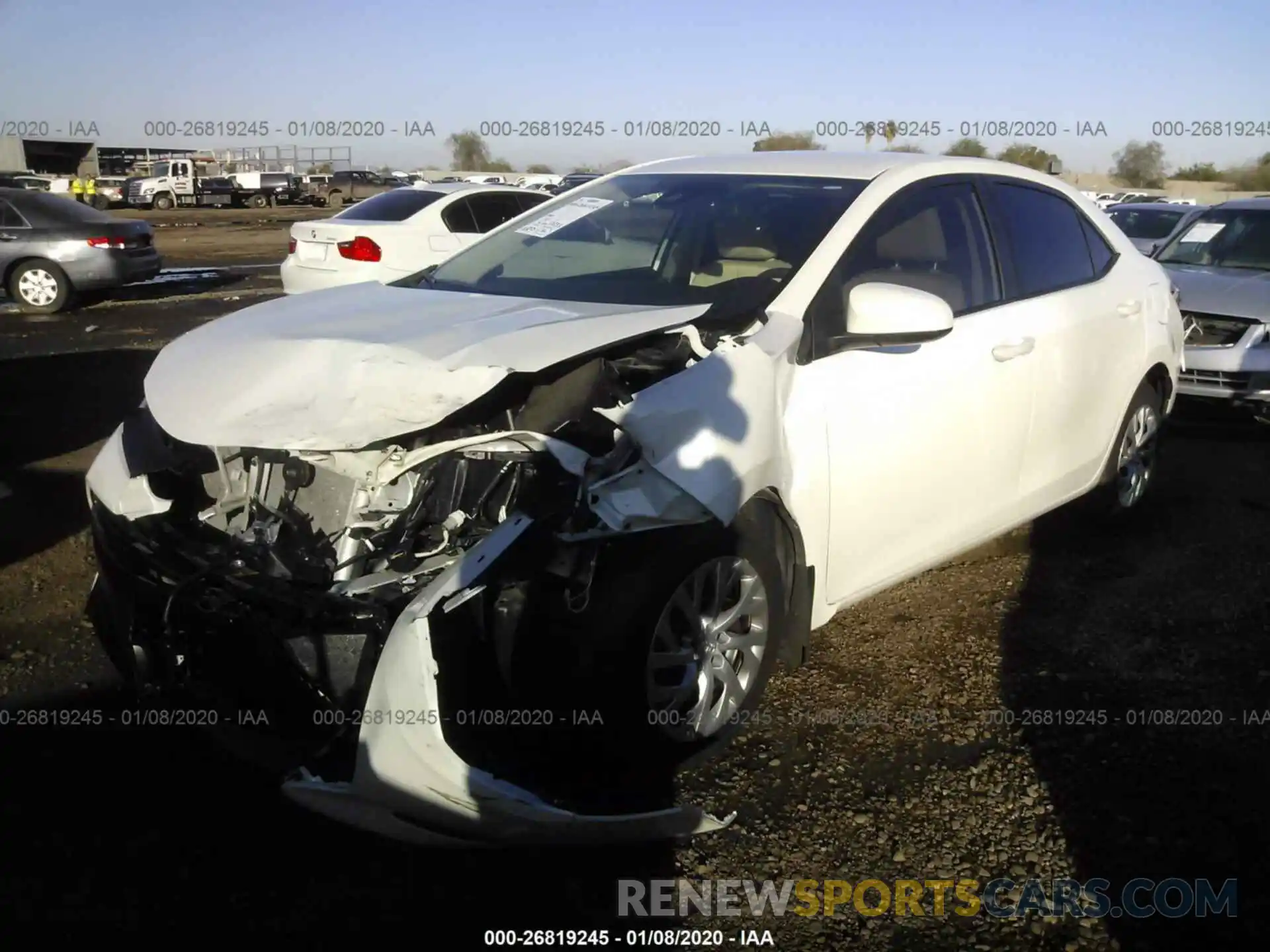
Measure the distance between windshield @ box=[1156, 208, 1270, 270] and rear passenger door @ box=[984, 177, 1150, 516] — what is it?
390cm

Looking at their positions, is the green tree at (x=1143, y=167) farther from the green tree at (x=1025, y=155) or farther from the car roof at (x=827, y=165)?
the car roof at (x=827, y=165)

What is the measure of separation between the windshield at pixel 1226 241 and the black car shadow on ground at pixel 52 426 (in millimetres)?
7747

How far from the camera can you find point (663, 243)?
3904 mm

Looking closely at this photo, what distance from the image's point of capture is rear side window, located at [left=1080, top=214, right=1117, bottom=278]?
4527mm

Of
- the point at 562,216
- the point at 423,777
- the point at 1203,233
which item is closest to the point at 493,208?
the point at 1203,233

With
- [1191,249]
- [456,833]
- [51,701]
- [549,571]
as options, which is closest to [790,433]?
[549,571]

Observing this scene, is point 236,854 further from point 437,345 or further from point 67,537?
point 67,537

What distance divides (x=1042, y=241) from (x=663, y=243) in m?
1.57

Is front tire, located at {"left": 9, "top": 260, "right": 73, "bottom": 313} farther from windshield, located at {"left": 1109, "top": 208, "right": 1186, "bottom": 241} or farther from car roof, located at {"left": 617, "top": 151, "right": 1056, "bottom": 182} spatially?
windshield, located at {"left": 1109, "top": 208, "right": 1186, "bottom": 241}

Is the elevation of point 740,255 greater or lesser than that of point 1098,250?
greater

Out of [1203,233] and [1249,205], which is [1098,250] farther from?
[1249,205]

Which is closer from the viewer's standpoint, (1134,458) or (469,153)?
(1134,458)

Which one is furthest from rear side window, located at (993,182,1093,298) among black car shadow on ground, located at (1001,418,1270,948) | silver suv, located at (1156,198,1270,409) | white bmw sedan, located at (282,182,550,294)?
white bmw sedan, located at (282,182,550,294)

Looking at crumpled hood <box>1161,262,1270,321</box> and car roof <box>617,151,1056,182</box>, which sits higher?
car roof <box>617,151,1056,182</box>
